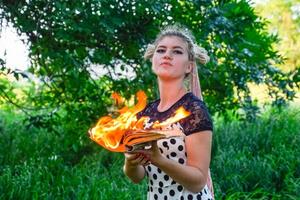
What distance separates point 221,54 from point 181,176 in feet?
9.25

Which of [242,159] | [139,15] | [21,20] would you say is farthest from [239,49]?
[21,20]

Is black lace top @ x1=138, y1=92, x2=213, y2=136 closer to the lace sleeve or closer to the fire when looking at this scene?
the lace sleeve

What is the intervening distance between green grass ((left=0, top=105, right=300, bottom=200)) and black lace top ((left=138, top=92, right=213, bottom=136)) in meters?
2.49

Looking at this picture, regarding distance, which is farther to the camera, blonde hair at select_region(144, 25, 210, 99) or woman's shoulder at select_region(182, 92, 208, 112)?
blonde hair at select_region(144, 25, 210, 99)

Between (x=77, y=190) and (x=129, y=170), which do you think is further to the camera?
(x=77, y=190)

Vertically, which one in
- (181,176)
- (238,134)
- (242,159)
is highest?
(238,134)

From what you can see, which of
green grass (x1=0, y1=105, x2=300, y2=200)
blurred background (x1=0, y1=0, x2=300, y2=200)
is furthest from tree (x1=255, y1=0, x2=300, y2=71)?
blurred background (x1=0, y1=0, x2=300, y2=200)

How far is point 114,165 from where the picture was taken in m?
5.84

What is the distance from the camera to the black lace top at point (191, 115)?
206 centimetres

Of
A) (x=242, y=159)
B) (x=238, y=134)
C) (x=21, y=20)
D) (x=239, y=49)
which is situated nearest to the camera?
(x=21, y=20)

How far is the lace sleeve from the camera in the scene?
6.75ft

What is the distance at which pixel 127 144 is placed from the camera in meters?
1.69

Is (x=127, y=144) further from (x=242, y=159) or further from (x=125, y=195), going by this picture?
(x=242, y=159)

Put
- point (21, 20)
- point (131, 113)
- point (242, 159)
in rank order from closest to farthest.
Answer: point (131, 113) < point (21, 20) < point (242, 159)
